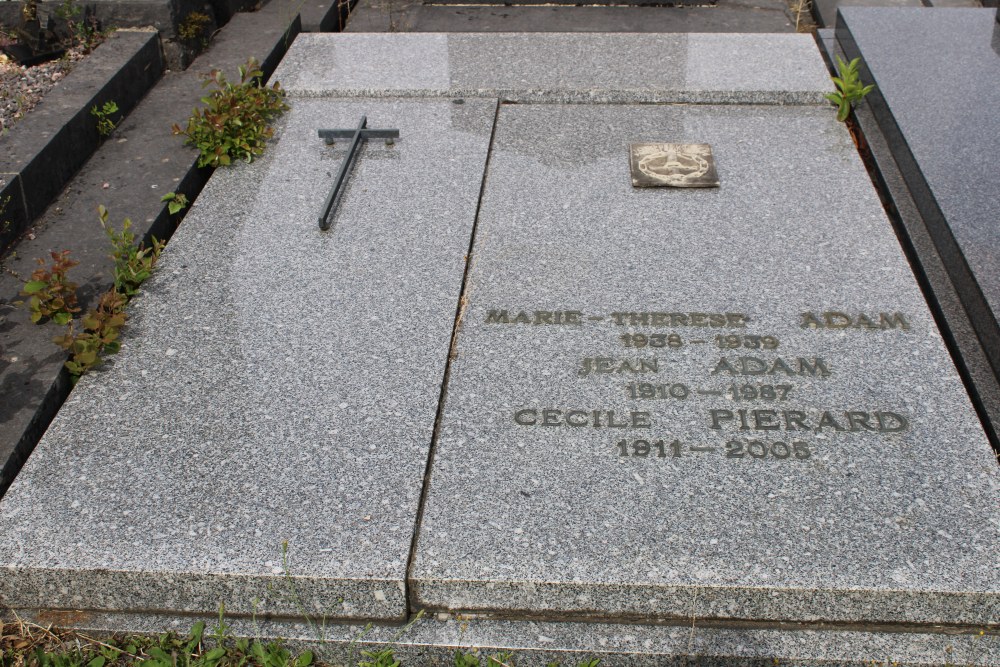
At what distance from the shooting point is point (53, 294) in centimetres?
301

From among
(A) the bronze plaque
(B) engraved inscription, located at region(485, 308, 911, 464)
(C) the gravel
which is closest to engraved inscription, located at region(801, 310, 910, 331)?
(B) engraved inscription, located at region(485, 308, 911, 464)

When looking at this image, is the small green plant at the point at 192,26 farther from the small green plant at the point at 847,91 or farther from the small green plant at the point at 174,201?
the small green plant at the point at 847,91

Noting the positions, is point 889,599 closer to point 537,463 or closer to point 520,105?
point 537,463

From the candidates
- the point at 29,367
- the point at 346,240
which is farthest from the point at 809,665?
the point at 29,367

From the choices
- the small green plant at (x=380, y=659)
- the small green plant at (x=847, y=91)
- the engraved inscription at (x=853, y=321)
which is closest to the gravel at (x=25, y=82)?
the small green plant at (x=380, y=659)

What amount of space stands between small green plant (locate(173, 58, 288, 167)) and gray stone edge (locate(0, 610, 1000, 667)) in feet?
7.53

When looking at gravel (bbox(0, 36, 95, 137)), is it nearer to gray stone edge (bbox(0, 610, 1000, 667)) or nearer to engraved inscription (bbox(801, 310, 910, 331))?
gray stone edge (bbox(0, 610, 1000, 667))

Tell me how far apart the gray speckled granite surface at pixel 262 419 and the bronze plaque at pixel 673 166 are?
2.27 feet

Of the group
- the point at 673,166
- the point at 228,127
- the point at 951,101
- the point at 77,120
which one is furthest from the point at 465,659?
the point at 951,101

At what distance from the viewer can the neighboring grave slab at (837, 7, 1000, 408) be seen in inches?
125

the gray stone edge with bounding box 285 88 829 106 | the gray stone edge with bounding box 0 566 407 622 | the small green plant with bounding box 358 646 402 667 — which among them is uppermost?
the gray stone edge with bounding box 285 88 829 106

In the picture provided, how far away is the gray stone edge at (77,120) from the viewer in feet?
11.8

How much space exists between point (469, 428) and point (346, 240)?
1176 mm

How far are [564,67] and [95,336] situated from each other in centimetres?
282
